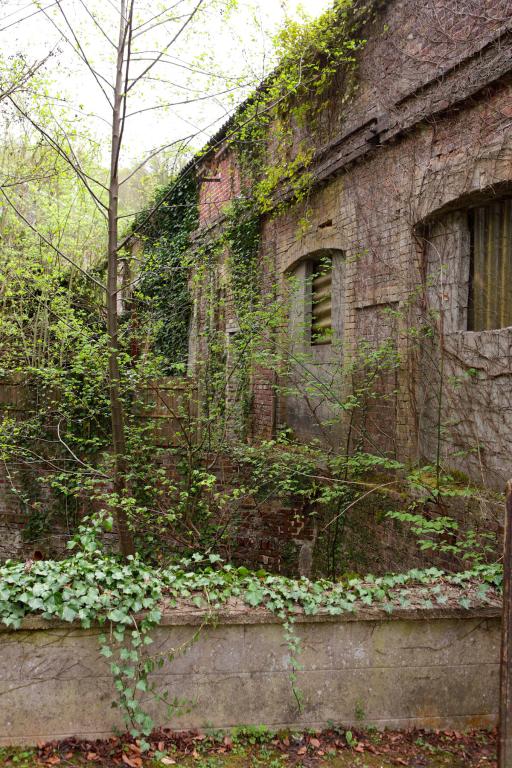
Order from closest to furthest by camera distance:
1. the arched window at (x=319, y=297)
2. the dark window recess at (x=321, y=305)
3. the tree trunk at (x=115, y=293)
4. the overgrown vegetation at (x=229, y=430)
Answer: the tree trunk at (x=115, y=293) < the overgrown vegetation at (x=229, y=430) < the arched window at (x=319, y=297) < the dark window recess at (x=321, y=305)

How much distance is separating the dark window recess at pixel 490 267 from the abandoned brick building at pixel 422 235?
13 millimetres

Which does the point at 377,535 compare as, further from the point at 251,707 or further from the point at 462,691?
the point at 251,707

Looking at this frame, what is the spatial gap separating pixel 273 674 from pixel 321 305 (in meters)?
5.87

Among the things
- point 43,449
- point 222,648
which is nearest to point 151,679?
point 222,648

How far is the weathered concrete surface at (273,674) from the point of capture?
11.4 ft

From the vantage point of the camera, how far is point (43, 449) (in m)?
8.05

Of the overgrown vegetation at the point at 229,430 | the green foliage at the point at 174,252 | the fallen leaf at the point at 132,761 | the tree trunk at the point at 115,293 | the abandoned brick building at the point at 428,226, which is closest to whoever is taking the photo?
the fallen leaf at the point at 132,761

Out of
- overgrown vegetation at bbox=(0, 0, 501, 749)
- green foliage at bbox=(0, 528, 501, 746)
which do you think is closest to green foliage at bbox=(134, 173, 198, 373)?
overgrown vegetation at bbox=(0, 0, 501, 749)

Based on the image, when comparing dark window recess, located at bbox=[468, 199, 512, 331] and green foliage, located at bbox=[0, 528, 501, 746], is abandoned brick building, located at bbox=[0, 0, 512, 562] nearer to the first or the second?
dark window recess, located at bbox=[468, 199, 512, 331]

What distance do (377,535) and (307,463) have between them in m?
1.08

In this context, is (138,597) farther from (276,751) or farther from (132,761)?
(276,751)

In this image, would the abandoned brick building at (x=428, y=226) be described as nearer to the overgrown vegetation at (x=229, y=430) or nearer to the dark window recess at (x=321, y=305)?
the dark window recess at (x=321, y=305)

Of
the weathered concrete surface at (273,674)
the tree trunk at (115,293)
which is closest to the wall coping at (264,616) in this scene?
the weathered concrete surface at (273,674)

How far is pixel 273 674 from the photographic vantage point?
12.1 ft
